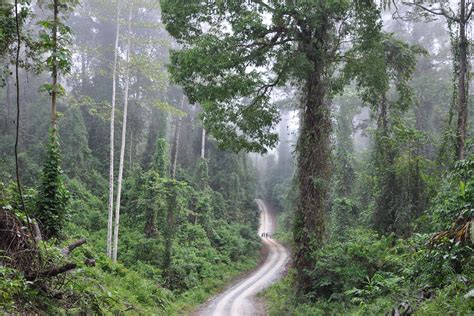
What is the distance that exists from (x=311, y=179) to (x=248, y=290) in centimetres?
967

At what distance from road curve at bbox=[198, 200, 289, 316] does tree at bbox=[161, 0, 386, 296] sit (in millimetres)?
4123

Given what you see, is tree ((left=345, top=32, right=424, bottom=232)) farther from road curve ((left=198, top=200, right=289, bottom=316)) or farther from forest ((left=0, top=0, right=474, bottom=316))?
road curve ((left=198, top=200, right=289, bottom=316))

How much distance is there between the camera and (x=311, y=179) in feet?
34.2

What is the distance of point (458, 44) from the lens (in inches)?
389

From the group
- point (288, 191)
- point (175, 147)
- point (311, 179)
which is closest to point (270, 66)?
point (311, 179)

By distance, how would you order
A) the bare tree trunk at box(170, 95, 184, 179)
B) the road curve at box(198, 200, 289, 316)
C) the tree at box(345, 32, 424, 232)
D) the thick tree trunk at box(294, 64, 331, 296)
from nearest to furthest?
the tree at box(345, 32, 424, 232), the thick tree trunk at box(294, 64, 331, 296), the road curve at box(198, 200, 289, 316), the bare tree trunk at box(170, 95, 184, 179)

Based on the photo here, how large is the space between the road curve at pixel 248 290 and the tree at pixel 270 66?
13.5ft

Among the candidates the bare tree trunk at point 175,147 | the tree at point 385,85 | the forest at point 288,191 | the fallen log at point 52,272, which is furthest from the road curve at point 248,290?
the bare tree trunk at point 175,147

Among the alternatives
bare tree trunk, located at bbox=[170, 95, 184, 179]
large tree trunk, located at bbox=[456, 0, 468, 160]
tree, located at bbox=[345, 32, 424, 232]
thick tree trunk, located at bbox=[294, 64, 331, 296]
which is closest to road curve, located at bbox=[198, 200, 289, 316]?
thick tree trunk, located at bbox=[294, 64, 331, 296]

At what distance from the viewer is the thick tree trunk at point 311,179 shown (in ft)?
33.9

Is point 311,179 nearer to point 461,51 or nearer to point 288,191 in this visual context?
point 288,191

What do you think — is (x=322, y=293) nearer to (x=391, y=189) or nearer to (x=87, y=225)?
(x=391, y=189)

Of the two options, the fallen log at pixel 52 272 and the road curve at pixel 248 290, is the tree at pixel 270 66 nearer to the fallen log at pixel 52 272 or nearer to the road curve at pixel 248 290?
the road curve at pixel 248 290

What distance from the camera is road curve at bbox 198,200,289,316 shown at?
13.4m
